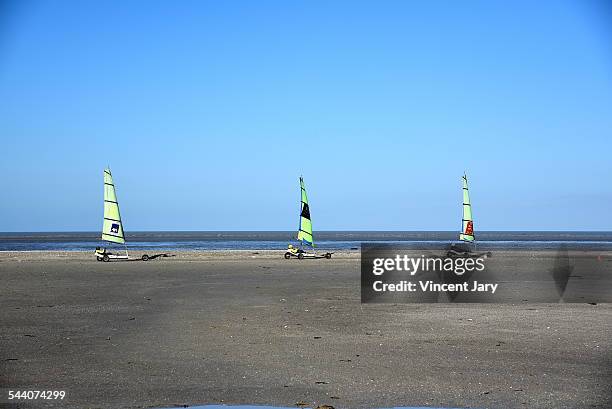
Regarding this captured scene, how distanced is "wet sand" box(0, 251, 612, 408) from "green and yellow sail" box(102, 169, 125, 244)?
77.6ft

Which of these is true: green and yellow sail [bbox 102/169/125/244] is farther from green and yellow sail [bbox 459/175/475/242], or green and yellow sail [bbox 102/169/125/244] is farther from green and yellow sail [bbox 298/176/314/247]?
green and yellow sail [bbox 459/175/475/242]

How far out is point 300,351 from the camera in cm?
1130

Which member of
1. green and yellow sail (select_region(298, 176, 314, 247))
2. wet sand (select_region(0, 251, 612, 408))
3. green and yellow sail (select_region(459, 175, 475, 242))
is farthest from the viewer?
green and yellow sail (select_region(298, 176, 314, 247))

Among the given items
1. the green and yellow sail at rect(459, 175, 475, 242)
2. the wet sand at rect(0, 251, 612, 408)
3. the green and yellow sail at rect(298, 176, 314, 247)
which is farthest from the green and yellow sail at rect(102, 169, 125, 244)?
the green and yellow sail at rect(459, 175, 475, 242)

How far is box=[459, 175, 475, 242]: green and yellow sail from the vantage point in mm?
45750

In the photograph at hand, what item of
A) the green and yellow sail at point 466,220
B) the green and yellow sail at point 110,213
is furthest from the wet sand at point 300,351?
the green and yellow sail at point 466,220

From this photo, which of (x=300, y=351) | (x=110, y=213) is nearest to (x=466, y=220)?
(x=110, y=213)

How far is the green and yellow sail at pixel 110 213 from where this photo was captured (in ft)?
143

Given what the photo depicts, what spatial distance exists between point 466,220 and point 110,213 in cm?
2566

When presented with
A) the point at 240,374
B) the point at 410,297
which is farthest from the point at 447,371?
the point at 410,297

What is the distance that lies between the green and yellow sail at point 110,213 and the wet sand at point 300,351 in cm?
2366

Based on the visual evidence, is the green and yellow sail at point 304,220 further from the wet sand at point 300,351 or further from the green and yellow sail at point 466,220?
the wet sand at point 300,351

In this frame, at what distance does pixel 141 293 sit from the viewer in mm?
21703

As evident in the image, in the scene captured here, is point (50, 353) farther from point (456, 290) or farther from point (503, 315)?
point (456, 290)
